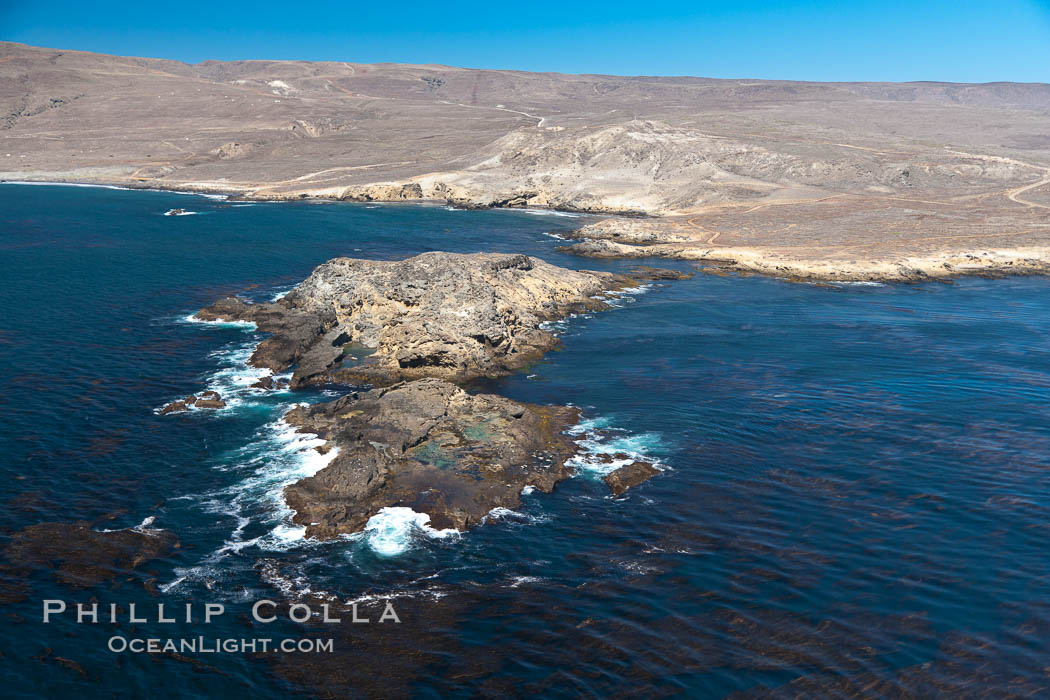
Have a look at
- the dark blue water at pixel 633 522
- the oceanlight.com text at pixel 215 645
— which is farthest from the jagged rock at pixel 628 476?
the oceanlight.com text at pixel 215 645

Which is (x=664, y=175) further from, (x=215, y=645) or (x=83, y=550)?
(x=215, y=645)

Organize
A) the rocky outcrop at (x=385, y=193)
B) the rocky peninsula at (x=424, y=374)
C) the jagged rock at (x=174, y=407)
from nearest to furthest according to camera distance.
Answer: the rocky peninsula at (x=424, y=374), the jagged rock at (x=174, y=407), the rocky outcrop at (x=385, y=193)

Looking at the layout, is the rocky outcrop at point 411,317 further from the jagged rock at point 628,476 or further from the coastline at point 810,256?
the coastline at point 810,256

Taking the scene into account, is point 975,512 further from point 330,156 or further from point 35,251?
point 330,156

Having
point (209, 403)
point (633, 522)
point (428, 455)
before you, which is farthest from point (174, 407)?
point (633, 522)

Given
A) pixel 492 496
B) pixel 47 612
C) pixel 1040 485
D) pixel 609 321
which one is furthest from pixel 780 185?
pixel 47 612

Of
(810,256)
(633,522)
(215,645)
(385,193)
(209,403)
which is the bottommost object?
(215,645)

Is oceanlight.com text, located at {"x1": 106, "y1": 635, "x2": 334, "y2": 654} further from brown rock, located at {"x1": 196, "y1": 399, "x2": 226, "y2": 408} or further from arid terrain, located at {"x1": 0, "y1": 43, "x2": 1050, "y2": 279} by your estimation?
arid terrain, located at {"x1": 0, "y1": 43, "x2": 1050, "y2": 279}
